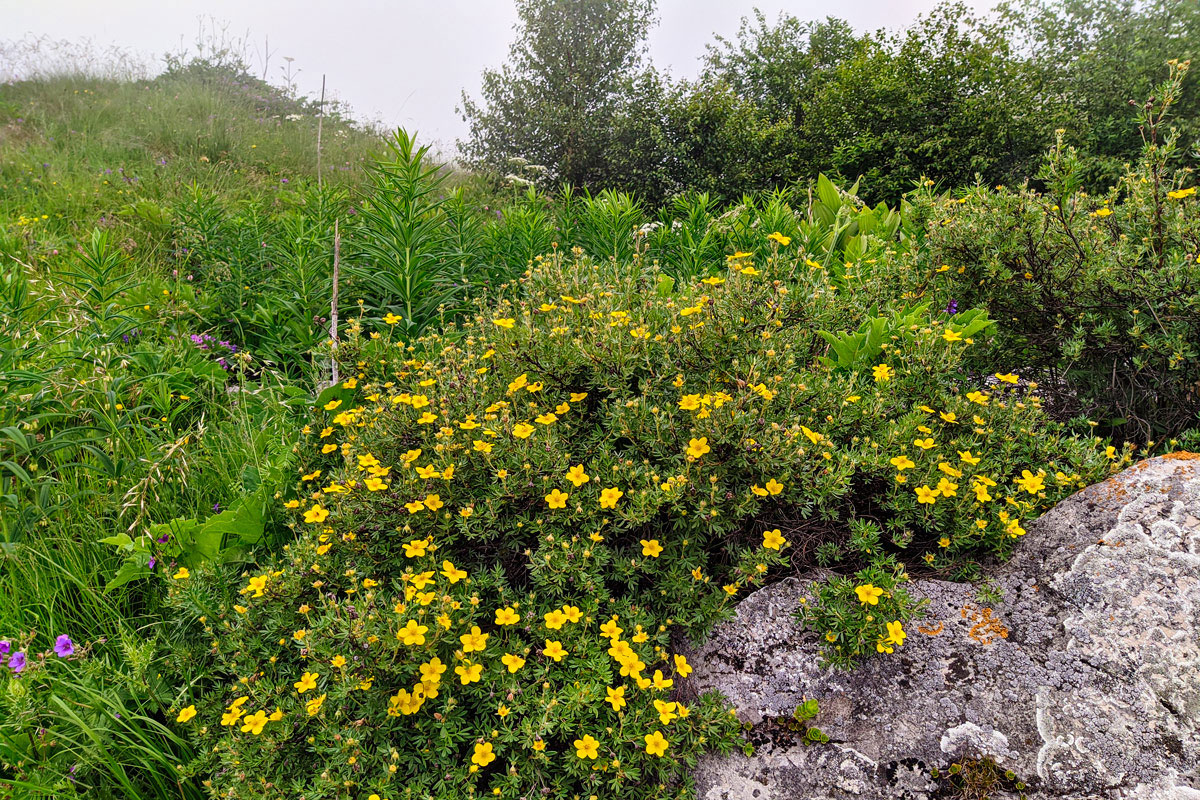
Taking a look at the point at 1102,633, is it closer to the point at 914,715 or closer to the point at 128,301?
the point at 914,715

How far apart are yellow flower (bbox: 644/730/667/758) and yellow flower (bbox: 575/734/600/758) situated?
126 millimetres

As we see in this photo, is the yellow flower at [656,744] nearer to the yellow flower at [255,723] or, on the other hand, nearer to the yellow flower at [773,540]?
the yellow flower at [773,540]

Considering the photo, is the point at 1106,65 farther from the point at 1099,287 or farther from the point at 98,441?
the point at 98,441

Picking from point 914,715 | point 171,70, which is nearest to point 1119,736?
point 914,715

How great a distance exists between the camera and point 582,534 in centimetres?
207

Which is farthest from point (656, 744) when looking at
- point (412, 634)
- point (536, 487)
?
point (536, 487)

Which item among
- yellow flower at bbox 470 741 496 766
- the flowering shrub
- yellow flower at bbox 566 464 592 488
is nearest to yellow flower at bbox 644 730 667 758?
the flowering shrub

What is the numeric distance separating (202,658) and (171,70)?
1781 centimetres

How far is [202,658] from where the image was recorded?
2178 mm

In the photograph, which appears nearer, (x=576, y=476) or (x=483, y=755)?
(x=483, y=755)

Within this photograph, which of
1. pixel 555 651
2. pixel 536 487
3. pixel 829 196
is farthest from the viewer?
pixel 829 196

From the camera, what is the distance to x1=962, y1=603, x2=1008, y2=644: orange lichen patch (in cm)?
188

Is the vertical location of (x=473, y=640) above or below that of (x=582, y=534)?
below

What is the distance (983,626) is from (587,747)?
1.22 meters
